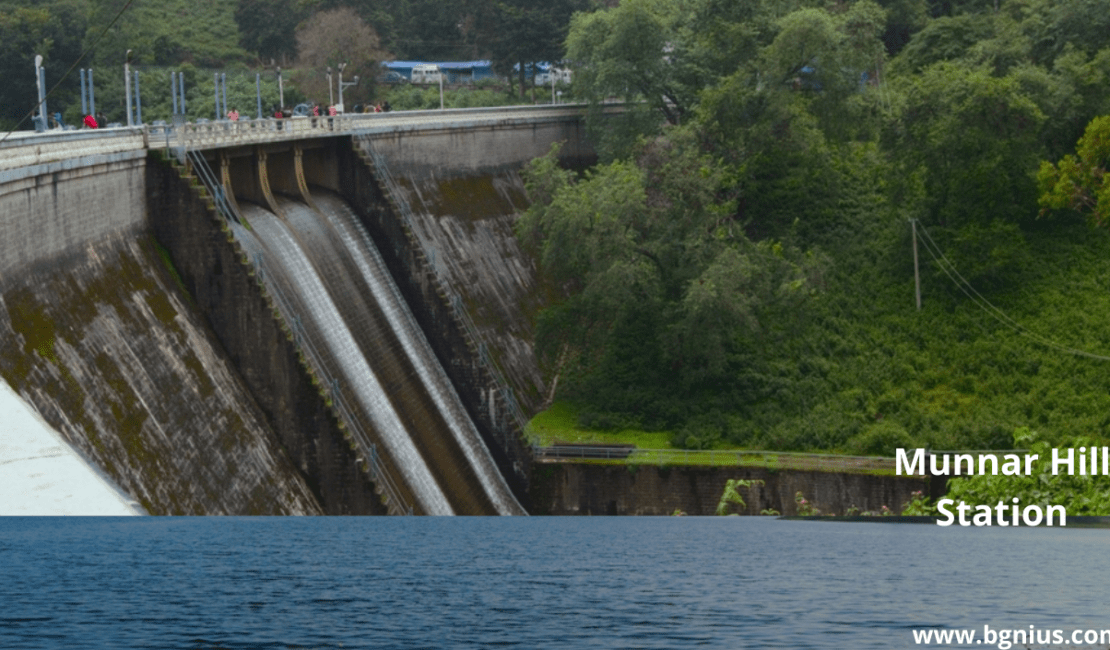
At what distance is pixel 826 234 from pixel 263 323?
107ft

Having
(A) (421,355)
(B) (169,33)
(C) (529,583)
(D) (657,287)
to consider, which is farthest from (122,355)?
(B) (169,33)

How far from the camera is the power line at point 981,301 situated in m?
55.7

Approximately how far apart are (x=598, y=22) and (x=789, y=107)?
1265cm

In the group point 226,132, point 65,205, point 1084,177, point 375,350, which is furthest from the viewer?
point 1084,177

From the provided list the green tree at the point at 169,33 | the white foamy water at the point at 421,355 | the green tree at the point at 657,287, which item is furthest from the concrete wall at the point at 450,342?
the green tree at the point at 169,33

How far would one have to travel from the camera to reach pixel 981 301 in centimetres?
5950

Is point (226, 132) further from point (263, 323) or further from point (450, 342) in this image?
point (450, 342)

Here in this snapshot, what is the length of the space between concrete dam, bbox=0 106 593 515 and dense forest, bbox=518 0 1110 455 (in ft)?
16.4

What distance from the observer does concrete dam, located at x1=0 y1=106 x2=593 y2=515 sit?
106 feet

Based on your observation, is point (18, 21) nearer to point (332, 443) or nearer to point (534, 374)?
point (534, 374)

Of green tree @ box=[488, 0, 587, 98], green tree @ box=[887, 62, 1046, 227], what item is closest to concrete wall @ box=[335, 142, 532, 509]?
green tree @ box=[887, 62, 1046, 227]

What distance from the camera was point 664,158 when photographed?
59.4 metres

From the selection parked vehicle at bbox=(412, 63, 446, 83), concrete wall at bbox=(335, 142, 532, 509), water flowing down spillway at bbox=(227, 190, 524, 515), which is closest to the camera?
water flowing down spillway at bbox=(227, 190, 524, 515)

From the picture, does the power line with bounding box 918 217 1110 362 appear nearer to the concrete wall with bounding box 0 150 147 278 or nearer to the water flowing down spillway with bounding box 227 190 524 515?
the water flowing down spillway with bounding box 227 190 524 515
